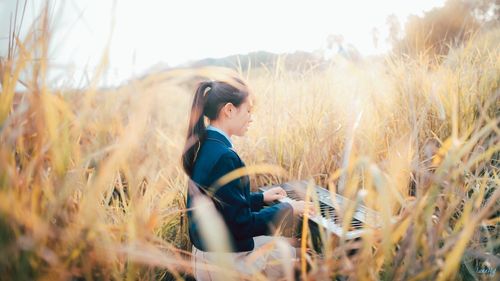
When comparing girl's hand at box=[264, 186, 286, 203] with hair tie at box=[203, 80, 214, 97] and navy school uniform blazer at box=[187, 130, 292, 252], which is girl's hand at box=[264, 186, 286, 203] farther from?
hair tie at box=[203, 80, 214, 97]

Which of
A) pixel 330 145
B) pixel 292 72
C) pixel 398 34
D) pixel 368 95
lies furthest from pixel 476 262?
pixel 398 34

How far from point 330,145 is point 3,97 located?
2.22m

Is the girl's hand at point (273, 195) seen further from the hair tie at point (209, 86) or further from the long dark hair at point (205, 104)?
the hair tie at point (209, 86)

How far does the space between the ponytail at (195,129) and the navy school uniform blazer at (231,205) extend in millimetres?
98

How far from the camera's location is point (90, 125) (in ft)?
3.74

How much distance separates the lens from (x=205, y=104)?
2.00 metres

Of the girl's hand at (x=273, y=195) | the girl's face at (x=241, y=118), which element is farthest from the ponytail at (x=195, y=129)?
the girl's hand at (x=273, y=195)

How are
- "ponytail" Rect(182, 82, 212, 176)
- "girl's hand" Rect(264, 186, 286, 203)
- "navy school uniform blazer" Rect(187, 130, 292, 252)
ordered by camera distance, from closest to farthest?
"navy school uniform blazer" Rect(187, 130, 292, 252) < "ponytail" Rect(182, 82, 212, 176) < "girl's hand" Rect(264, 186, 286, 203)

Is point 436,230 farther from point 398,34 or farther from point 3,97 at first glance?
point 398,34

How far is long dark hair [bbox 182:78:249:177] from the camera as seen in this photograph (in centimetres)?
195

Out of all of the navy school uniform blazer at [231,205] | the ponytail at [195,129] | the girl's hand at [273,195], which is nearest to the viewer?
the navy school uniform blazer at [231,205]

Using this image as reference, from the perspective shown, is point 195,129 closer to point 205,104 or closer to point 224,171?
point 205,104

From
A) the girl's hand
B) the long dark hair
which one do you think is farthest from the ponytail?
the girl's hand

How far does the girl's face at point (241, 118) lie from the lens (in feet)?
6.54
